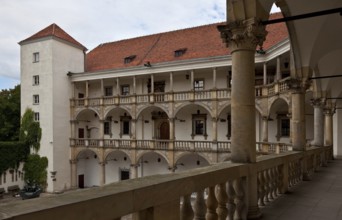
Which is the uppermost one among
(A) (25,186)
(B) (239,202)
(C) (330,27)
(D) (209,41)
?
(D) (209,41)

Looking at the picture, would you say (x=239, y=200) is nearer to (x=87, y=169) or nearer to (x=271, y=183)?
(x=271, y=183)

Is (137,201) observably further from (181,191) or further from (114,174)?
(114,174)

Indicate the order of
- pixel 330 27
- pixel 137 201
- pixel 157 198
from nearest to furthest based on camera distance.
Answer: pixel 137 201 < pixel 157 198 < pixel 330 27

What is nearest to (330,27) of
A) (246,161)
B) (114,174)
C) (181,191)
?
(246,161)

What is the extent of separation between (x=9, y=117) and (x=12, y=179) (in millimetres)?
8694

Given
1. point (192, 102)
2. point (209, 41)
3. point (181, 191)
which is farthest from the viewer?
point (209, 41)

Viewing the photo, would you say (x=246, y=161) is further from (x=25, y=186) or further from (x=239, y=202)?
(x=25, y=186)

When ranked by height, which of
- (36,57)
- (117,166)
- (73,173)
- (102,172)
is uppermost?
(36,57)

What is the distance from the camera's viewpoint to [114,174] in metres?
29.5

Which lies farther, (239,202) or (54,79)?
(54,79)

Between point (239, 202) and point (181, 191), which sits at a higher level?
point (181, 191)

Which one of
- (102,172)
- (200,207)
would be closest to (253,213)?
(200,207)

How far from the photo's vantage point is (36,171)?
28453mm

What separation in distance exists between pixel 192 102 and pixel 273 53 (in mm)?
7147
